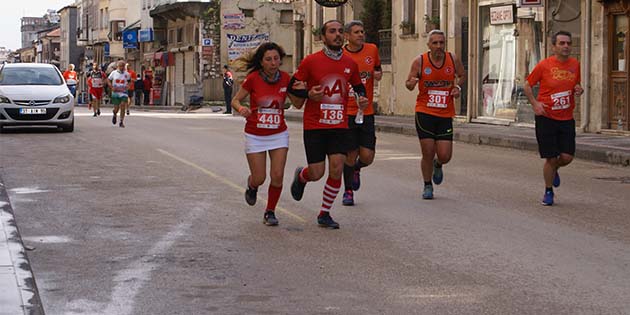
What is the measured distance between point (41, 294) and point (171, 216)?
3736 millimetres

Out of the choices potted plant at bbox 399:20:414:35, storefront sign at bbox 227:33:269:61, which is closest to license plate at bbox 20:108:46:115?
potted plant at bbox 399:20:414:35

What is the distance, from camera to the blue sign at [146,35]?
73.9 meters

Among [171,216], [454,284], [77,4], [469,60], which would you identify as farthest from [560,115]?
[77,4]

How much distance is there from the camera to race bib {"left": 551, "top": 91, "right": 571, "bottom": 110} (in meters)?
12.2

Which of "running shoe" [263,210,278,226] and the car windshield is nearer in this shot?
"running shoe" [263,210,278,226]

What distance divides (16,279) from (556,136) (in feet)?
21.4

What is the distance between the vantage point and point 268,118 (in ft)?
33.7

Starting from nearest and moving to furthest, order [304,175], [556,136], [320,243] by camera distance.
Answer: [320,243] → [304,175] → [556,136]

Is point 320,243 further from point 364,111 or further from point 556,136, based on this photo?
point 556,136

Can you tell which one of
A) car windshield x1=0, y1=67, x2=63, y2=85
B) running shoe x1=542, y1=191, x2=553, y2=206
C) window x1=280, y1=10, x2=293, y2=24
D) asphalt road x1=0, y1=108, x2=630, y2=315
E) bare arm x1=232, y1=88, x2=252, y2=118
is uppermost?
window x1=280, y1=10, x2=293, y2=24

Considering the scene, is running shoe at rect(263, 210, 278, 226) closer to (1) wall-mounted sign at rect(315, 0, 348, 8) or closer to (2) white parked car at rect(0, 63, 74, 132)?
(2) white parked car at rect(0, 63, 74, 132)

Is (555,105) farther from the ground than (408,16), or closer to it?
closer to it

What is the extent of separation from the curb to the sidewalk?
11452 millimetres

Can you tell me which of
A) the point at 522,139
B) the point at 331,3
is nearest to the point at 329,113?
the point at 522,139
